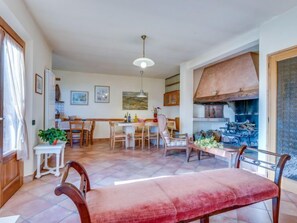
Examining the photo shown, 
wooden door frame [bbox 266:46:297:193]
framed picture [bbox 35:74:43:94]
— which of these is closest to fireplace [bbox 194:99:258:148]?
→ wooden door frame [bbox 266:46:297:193]

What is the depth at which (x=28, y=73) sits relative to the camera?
2871 millimetres

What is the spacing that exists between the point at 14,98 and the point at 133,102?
5.45 meters

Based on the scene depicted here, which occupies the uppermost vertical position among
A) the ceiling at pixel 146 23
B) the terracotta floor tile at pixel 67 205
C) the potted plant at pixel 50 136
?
the ceiling at pixel 146 23

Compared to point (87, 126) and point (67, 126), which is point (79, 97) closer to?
point (67, 126)

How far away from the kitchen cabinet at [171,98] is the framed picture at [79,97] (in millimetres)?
3292

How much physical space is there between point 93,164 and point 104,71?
401 cm

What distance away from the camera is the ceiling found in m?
2.54

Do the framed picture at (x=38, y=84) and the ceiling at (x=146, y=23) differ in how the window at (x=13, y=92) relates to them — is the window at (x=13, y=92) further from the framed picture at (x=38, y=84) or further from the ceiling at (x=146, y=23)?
the ceiling at (x=146, y=23)

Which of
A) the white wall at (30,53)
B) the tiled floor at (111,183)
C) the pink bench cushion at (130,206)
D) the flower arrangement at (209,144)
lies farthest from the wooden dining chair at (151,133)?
the pink bench cushion at (130,206)

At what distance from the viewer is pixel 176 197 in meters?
1.38

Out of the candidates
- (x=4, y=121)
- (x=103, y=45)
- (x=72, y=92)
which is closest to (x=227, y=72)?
(x=103, y=45)

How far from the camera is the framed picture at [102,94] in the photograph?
7.24 m

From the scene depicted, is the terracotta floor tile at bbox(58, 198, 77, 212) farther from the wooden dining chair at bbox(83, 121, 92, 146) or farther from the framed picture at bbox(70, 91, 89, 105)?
the framed picture at bbox(70, 91, 89, 105)

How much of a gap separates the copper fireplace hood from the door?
439 centimetres
